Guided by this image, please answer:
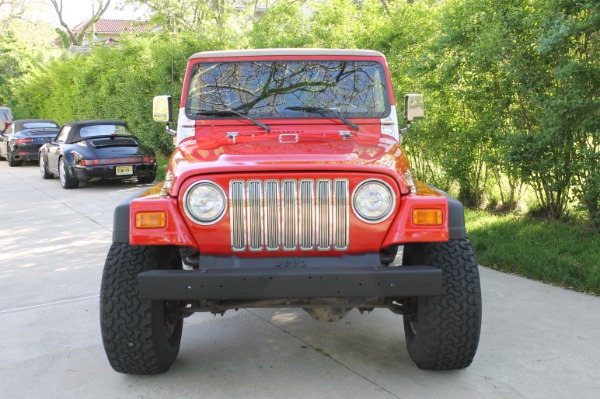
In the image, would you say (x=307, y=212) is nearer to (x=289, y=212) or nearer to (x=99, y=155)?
(x=289, y=212)

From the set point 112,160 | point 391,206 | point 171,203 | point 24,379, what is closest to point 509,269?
point 391,206

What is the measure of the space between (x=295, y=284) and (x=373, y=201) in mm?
616


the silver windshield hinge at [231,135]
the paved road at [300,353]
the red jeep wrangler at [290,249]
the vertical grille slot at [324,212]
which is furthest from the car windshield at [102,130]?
the vertical grille slot at [324,212]

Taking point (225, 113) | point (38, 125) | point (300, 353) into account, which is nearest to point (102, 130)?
point (38, 125)

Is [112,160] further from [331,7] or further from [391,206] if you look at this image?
[391,206]

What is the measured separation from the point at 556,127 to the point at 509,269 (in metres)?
1.46

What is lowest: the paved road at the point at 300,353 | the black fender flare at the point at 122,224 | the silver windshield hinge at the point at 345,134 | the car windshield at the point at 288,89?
the paved road at the point at 300,353

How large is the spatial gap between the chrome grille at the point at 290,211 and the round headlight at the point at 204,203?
2.5 inches

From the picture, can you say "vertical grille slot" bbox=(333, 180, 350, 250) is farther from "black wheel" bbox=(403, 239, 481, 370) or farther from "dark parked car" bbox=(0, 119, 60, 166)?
"dark parked car" bbox=(0, 119, 60, 166)

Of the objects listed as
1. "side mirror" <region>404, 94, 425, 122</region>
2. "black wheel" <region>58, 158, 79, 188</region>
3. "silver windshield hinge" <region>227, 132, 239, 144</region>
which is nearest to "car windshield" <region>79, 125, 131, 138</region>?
"black wheel" <region>58, 158, 79, 188</region>

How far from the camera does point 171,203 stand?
3449 millimetres

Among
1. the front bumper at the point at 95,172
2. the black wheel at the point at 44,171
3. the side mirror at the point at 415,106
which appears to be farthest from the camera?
the black wheel at the point at 44,171

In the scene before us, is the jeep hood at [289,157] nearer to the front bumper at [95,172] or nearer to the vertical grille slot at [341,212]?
the vertical grille slot at [341,212]

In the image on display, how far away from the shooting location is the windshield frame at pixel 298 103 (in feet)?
15.4
